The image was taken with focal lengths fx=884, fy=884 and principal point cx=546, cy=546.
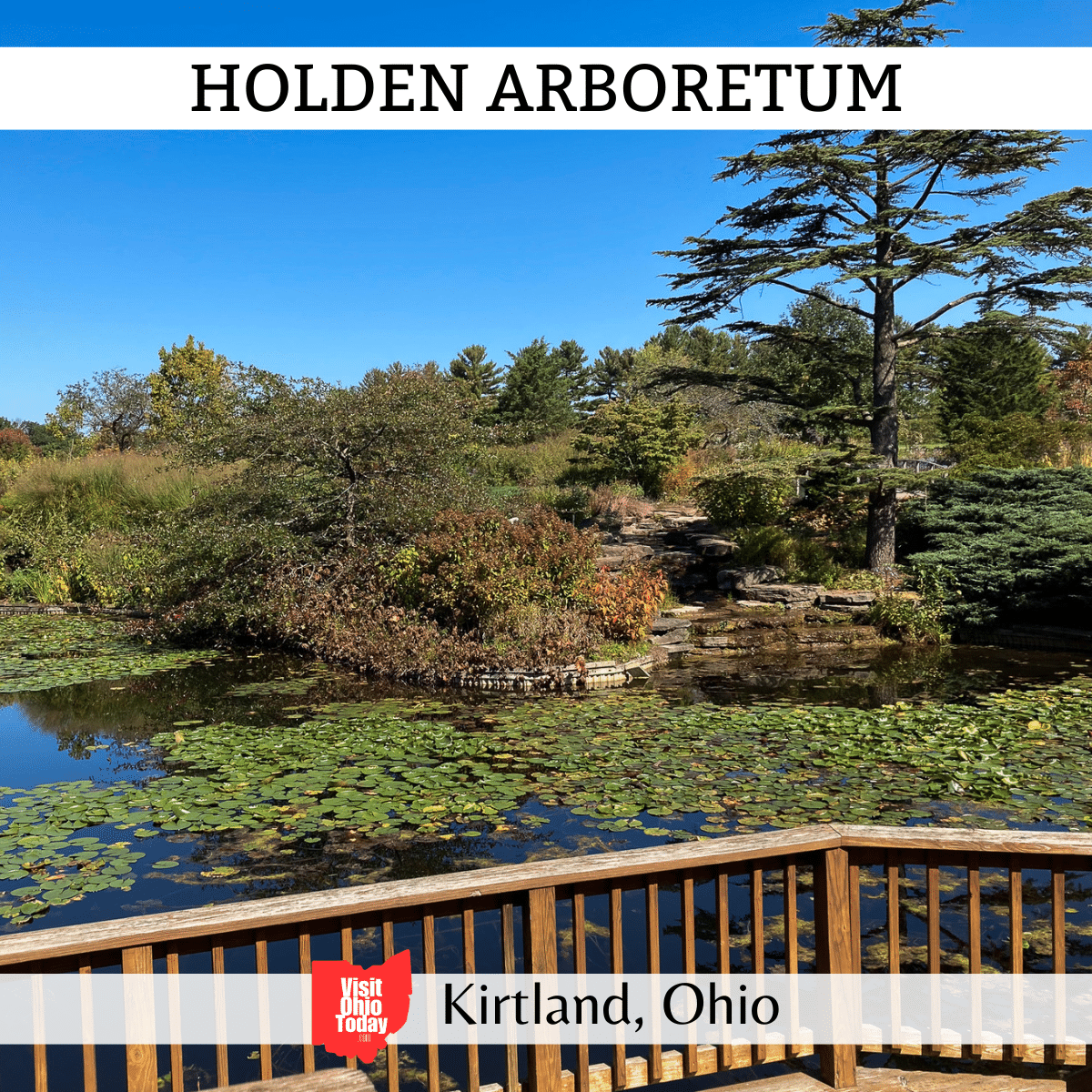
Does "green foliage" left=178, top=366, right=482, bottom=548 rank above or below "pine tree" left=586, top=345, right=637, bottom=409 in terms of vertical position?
below

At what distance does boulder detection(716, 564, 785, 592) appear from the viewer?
15.3 meters

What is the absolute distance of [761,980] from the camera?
9.12 feet

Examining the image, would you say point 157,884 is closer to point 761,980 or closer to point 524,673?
point 761,980

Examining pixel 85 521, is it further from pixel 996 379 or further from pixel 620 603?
pixel 996 379

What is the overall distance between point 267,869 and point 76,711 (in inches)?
213

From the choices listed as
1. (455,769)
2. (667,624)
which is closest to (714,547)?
(667,624)

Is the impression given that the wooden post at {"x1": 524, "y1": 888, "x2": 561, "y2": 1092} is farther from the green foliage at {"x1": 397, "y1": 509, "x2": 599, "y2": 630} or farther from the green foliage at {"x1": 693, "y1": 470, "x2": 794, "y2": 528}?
the green foliage at {"x1": 693, "y1": 470, "x2": 794, "y2": 528}

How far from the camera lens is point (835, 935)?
8.23 feet

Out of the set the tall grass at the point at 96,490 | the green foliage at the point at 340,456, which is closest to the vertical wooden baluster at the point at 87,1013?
the green foliage at the point at 340,456

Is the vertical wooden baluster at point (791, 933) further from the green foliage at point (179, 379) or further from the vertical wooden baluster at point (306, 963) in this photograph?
the green foliage at point (179, 379)

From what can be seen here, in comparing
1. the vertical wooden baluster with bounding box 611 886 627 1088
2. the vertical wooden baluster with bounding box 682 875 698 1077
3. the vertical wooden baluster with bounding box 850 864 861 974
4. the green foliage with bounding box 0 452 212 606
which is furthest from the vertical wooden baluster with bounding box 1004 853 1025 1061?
the green foliage with bounding box 0 452 212 606

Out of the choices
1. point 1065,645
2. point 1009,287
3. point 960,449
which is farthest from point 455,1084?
point 960,449

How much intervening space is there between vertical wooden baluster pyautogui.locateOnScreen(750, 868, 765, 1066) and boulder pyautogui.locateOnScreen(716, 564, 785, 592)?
1272 centimetres

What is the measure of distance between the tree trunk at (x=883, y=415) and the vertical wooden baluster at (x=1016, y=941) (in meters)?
13.2
